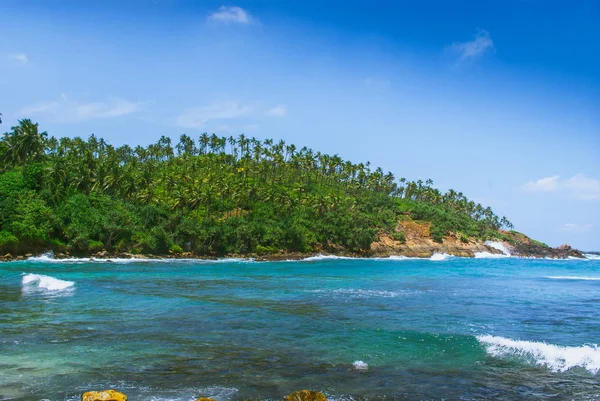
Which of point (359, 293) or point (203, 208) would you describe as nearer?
point (359, 293)

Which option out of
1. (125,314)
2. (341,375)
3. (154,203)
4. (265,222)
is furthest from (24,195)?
(341,375)

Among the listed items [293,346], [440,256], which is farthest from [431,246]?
[293,346]

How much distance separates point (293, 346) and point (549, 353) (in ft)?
34.3

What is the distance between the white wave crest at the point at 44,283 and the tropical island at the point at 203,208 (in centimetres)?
3339

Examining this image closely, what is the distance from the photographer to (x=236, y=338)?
20000mm

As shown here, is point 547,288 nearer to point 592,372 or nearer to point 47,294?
point 592,372

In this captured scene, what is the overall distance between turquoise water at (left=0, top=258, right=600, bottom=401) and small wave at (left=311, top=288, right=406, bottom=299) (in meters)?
0.72

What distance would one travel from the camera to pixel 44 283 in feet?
122

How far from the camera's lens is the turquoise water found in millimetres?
13703

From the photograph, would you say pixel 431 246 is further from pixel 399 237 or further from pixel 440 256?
pixel 399 237

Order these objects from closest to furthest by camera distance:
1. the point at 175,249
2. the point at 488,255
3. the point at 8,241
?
1. the point at 8,241
2. the point at 175,249
3. the point at 488,255

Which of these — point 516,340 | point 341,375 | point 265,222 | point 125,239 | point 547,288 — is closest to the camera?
point 341,375

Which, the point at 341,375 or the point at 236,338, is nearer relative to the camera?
the point at 341,375

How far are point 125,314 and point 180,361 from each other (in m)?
10.8
